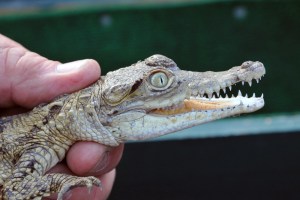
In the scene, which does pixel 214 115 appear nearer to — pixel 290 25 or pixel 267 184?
pixel 267 184

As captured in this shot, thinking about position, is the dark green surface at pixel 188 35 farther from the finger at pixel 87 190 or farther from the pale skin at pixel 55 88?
the finger at pixel 87 190

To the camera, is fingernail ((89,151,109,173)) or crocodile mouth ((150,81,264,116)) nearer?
crocodile mouth ((150,81,264,116))

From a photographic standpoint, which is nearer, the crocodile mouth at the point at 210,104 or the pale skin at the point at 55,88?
the crocodile mouth at the point at 210,104

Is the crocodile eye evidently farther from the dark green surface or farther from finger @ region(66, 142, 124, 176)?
the dark green surface

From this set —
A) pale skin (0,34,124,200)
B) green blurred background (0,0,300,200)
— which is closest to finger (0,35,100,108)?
pale skin (0,34,124,200)

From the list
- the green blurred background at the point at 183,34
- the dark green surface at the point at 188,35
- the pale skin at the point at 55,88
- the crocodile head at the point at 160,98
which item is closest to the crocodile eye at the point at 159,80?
the crocodile head at the point at 160,98

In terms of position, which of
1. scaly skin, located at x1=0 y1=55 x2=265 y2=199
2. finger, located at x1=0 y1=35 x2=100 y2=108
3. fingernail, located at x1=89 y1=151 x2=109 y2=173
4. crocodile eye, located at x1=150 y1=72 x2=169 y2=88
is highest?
finger, located at x1=0 y1=35 x2=100 y2=108

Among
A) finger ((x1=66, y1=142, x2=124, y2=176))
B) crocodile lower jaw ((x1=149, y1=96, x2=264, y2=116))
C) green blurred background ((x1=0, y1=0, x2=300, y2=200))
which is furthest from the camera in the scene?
green blurred background ((x1=0, y1=0, x2=300, y2=200))

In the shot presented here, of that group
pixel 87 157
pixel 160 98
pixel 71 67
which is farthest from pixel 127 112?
pixel 71 67
